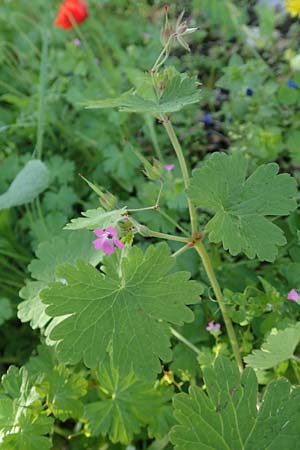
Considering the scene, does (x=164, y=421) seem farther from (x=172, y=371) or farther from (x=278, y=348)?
(x=278, y=348)

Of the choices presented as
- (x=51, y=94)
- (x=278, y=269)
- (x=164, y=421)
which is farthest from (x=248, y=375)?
(x=51, y=94)

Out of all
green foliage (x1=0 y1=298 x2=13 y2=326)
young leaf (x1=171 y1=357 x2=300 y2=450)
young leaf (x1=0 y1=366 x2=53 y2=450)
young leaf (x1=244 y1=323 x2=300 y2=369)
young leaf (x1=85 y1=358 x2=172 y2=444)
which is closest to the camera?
young leaf (x1=171 y1=357 x2=300 y2=450)

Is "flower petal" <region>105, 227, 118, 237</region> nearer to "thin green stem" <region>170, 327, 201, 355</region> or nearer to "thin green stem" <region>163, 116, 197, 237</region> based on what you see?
"thin green stem" <region>163, 116, 197, 237</region>

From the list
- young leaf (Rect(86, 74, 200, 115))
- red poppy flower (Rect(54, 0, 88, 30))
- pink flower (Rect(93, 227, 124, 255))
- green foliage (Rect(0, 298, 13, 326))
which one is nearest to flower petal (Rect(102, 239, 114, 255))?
pink flower (Rect(93, 227, 124, 255))

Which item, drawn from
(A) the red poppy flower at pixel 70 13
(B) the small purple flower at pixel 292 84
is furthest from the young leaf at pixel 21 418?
(A) the red poppy flower at pixel 70 13

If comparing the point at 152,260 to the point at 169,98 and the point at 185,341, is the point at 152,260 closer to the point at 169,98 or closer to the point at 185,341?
the point at 169,98

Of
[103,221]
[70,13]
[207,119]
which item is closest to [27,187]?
[103,221]

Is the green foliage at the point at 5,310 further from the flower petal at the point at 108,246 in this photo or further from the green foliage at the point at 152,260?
the flower petal at the point at 108,246
